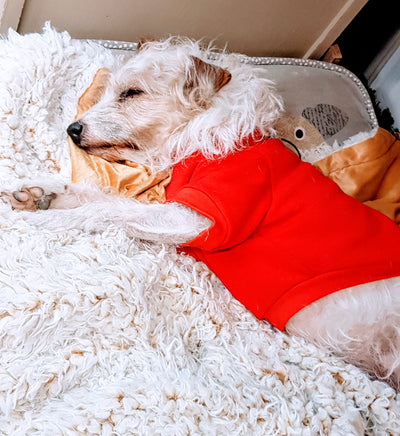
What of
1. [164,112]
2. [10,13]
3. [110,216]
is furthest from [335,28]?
[110,216]

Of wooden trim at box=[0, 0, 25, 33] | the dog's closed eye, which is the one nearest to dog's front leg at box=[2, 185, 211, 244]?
the dog's closed eye

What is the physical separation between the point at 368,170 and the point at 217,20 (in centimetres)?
121

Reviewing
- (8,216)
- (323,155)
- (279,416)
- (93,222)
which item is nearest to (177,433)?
(279,416)

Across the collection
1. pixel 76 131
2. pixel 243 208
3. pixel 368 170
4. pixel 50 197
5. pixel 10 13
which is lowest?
pixel 50 197

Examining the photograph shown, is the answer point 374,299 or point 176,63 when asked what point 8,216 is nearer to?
point 176,63

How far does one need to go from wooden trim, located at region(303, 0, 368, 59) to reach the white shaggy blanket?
201cm

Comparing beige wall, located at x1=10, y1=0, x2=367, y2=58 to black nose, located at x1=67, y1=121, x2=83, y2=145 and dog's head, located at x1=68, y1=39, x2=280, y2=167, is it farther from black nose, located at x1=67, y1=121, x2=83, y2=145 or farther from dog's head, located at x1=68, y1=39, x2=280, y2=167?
black nose, located at x1=67, y1=121, x2=83, y2=145

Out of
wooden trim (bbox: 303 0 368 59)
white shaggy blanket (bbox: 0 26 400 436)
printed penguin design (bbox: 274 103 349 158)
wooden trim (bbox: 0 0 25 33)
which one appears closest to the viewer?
white shaggy blanket (bbox: 0 26 400 436)

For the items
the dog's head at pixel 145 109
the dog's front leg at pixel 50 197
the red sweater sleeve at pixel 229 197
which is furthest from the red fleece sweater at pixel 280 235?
the dog's front leg at pixel 50 197

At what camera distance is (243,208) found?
1.45 m

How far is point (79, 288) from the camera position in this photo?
4.11 ft

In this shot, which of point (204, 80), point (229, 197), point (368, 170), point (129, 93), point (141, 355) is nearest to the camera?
point (141, 355)

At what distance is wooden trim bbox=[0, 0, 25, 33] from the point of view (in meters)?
1.76

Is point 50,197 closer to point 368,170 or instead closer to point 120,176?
point 120,176
